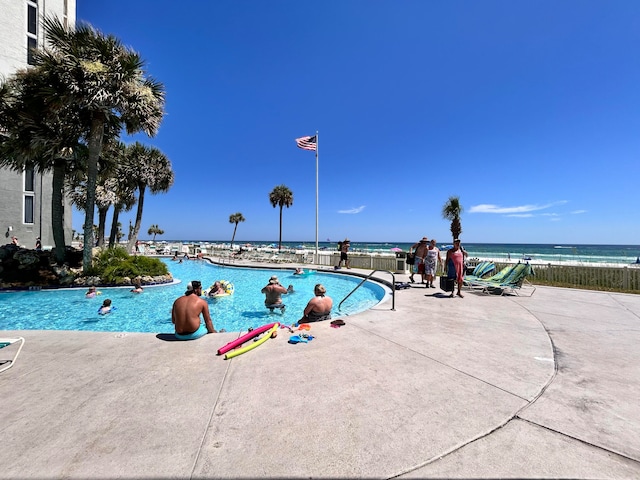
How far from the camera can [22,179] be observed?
20.2 m

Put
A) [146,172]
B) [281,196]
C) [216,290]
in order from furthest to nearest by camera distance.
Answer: [281,196], [146,172], [216,290]

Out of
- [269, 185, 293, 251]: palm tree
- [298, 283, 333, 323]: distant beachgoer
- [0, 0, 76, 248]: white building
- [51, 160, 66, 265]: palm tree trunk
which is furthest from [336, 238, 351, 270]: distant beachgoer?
[269, 185, 293, 251]: palm tree

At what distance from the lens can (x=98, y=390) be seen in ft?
9.34

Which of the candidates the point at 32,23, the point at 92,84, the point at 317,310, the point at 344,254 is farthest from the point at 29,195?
the point at 317,310

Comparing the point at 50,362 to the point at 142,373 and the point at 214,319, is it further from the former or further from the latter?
the point at 214,319

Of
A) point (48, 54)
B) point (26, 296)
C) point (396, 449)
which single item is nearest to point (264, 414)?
point (396, 449)

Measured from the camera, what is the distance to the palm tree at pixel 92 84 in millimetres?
11031

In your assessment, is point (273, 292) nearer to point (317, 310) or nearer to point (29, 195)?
point (317, 310)

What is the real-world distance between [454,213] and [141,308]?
31.3 m

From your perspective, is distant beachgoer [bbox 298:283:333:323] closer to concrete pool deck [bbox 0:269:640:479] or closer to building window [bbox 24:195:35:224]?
concrete pool deck [bbox 0:269:640:479]

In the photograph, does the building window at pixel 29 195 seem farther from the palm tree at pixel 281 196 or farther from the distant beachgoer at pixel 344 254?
the palm tree at pixel 281 196

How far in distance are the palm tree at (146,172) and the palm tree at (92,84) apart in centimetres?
943

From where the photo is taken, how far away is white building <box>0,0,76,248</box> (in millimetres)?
19547

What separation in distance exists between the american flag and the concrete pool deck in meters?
17.4
